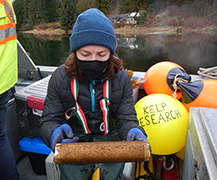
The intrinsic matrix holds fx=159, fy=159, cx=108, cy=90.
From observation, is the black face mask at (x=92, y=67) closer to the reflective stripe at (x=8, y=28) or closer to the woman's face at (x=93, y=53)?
the woman's face at (x=93, y=53)

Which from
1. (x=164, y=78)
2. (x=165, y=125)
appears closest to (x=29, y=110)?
(x=165, y=125)

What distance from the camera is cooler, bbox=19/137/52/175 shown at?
191 cm

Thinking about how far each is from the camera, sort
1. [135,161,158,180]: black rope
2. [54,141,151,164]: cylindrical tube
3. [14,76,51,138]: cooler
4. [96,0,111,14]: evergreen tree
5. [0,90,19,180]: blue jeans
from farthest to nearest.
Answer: [96,0,111,14]: evergreen tree
[14,76,51,138]: cooler
[135,161,158,180]: black rope
[0,90,19,180]: blue jeans
[54,141,151,164]: cylindrical tube

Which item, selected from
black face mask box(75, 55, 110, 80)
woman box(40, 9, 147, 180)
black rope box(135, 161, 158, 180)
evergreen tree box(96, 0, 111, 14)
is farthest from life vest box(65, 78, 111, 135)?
evergreen tree box(96, 0, 111, 14)

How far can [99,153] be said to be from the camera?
90cm

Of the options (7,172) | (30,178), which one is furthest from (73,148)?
(30,178)

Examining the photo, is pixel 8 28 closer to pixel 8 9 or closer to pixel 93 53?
pixel 8 9

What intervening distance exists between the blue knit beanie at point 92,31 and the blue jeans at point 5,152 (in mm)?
856

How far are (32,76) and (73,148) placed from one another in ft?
7.77

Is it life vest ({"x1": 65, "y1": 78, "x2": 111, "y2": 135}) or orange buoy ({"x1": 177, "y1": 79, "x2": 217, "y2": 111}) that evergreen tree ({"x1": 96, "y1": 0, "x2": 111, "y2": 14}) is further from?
life vest ({"x1": 65, "y1": 78, "x2": 111, "y2": 135})

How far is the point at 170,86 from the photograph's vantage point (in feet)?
7.25

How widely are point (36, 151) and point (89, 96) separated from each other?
1178 mm

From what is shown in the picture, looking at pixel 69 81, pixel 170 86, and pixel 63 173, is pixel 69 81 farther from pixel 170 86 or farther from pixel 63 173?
pixel 170 86

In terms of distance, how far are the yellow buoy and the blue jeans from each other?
1366mm
